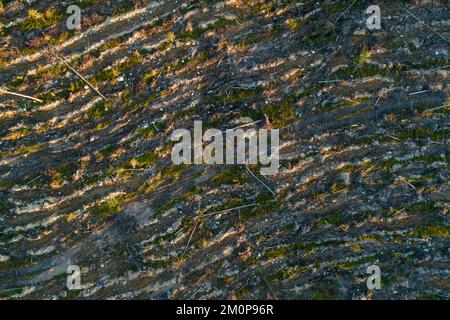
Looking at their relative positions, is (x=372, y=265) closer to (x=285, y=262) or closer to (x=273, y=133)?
(x=285, y=262)

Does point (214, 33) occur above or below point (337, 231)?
above

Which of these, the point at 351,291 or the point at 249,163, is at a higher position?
the point at 249,163

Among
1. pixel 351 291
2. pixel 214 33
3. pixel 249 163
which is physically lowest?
pixel 351 291

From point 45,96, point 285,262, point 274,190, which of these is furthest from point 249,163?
point 45,96

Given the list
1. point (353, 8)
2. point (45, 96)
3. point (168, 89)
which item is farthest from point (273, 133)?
point (45, 96)

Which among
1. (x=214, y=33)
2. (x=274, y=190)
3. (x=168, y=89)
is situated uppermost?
(x=214, y=33)

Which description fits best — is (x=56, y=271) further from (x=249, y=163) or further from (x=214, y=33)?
(x=214, y=33)
